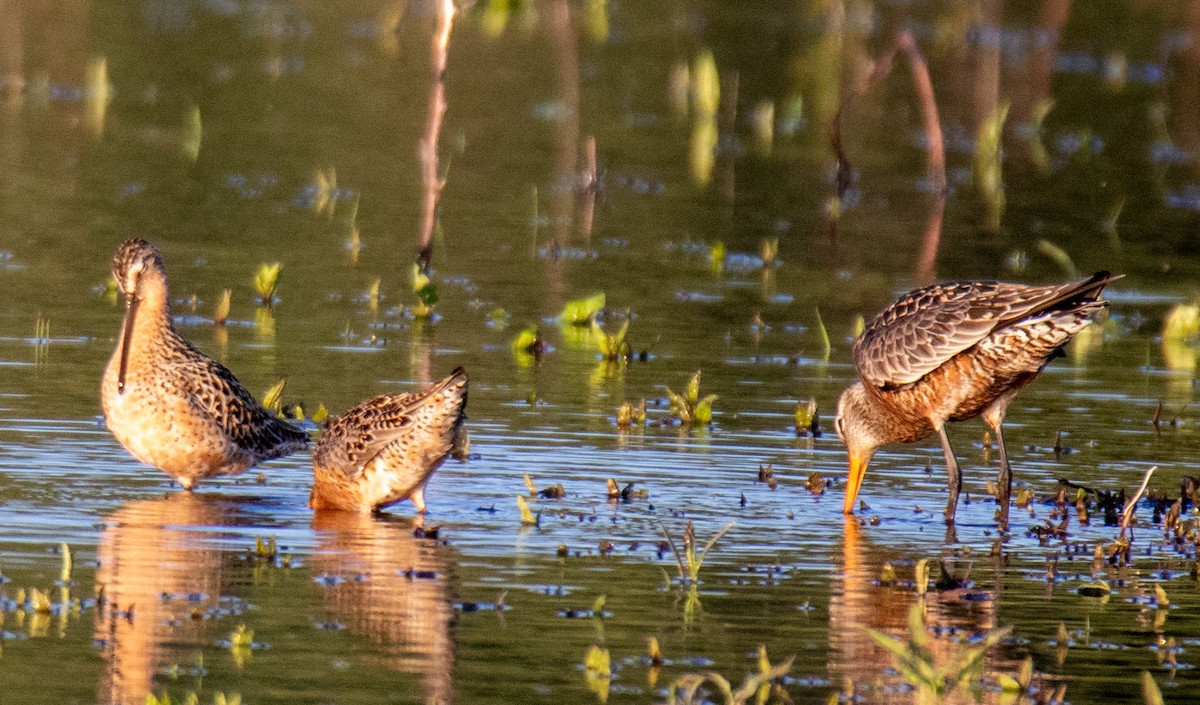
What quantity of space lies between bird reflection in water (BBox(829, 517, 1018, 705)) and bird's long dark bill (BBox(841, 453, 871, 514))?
84 centimetres

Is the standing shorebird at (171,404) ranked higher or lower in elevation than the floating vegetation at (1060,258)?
lower

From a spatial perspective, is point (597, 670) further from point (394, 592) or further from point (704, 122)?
point (704, 122)

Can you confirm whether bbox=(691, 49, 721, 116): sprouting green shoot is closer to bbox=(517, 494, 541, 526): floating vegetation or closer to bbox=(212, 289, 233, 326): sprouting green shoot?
bbox=(212, 289, 233, 326): sprouting green shoot

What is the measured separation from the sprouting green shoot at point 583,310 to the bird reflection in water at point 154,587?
5.36m

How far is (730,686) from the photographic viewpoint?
7.31 meters

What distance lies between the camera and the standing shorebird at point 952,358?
34.0 feet

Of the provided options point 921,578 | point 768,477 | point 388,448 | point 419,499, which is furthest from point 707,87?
point 921,578

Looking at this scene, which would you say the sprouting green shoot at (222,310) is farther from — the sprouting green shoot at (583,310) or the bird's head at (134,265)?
the bird's head at (134,265)

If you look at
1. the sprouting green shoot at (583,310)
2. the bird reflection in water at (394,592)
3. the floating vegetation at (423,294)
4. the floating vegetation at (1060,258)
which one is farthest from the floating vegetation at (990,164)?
the bird reflection in water at (394,592)

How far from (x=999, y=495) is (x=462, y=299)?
6.78m

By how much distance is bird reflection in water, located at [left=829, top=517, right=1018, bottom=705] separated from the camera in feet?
24.5

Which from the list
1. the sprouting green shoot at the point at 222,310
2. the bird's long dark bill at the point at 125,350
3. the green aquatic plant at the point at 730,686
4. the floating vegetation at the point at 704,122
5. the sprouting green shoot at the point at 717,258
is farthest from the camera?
the floating vegetation at the point at 704,122

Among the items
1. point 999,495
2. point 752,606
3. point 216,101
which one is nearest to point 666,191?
point 216,101

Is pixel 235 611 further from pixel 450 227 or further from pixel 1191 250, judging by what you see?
pixel 1191 250
